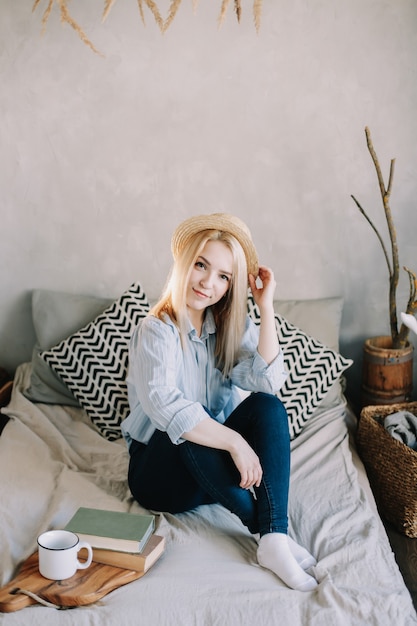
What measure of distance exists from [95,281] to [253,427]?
3.69ft

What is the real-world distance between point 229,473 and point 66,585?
459 mm

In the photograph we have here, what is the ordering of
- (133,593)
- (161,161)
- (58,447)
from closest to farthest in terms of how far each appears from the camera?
(133,593) < (58,447) < (161,161)

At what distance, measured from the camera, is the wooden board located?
1.46 meters

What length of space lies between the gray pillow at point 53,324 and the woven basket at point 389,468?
101cm

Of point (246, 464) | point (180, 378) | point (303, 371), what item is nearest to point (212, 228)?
point (180, 378)

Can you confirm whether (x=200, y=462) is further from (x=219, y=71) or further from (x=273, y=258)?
(x=219, y=71)

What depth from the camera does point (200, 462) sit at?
1.72 meters

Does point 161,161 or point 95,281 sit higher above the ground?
point 161,161

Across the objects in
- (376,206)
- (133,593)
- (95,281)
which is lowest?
(133,593)

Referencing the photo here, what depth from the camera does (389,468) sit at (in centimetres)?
216

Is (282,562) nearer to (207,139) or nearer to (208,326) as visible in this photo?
(208,326)

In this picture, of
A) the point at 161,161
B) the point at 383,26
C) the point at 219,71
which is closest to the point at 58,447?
the point at 161,161

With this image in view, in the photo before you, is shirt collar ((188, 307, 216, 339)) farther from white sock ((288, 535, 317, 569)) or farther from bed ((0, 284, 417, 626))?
white sock ((288, 535, 317, 569))

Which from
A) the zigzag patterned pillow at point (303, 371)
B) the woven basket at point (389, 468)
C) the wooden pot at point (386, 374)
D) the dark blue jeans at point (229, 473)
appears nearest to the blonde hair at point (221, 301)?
the dark blue jeans at point (229, 473)
